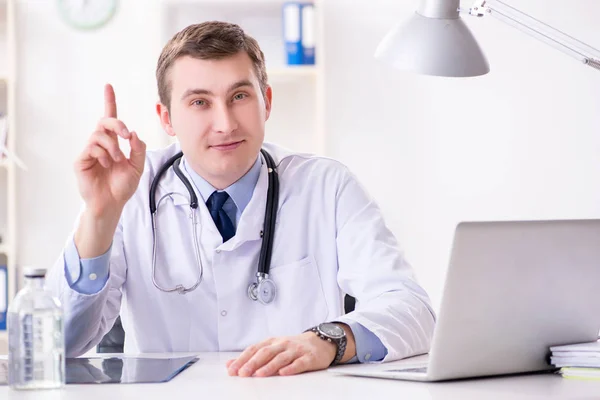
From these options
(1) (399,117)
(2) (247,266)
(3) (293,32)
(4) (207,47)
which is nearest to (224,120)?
(4) (207,47)

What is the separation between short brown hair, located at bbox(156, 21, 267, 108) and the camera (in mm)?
1979

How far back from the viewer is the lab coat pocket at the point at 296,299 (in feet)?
6.43

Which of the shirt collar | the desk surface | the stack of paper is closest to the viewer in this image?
the desk surface

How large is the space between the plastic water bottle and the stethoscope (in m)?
0.66

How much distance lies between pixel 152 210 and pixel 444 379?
3.16 feet

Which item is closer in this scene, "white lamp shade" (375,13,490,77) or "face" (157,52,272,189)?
"white lamp shade" (375,13,490,77)

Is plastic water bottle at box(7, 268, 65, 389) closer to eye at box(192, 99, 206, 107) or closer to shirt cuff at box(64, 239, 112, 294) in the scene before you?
shirt cuff at box(64, 239, 112, 294)

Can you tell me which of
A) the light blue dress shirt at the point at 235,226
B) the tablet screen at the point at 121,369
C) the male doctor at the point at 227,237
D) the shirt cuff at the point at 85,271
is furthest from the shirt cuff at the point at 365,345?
the shirt cuff at the point at 85,271

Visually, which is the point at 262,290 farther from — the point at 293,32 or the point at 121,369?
the point at 293,32

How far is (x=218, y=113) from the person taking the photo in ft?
6.39

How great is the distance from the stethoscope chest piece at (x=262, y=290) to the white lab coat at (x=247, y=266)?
0.06 ft

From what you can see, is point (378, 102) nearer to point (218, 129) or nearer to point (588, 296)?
point (218, 129)

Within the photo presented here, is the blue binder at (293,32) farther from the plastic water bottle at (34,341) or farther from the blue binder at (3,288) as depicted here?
the plastic water bottle at (34,341)

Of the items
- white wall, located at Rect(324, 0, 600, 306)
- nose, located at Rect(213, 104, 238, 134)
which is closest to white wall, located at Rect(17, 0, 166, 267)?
white wall, located at Rect(324, 0, 600, 306)
